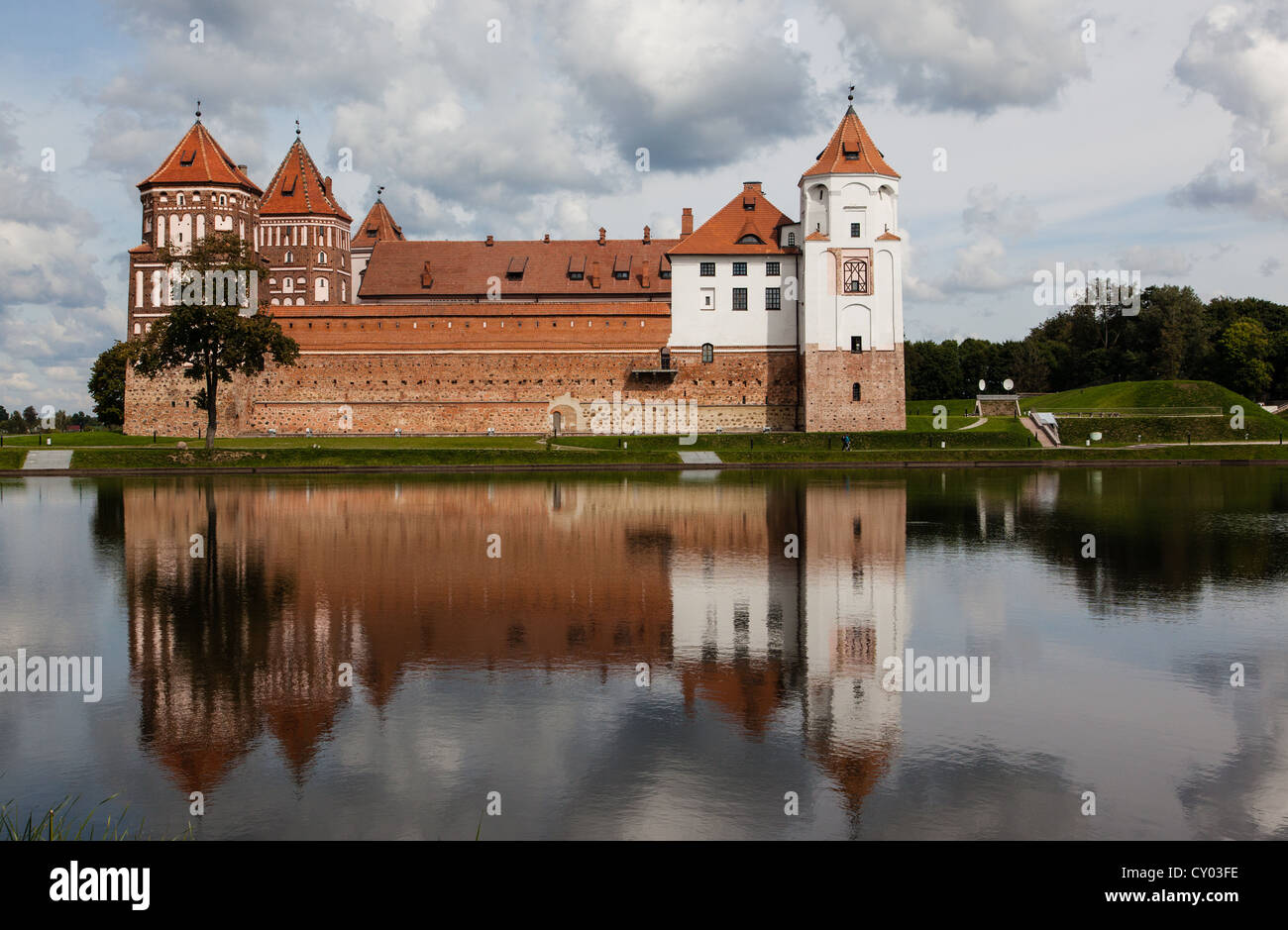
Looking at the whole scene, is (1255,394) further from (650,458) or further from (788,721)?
(788,721)

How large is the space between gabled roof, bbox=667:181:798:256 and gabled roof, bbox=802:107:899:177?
13.8ft

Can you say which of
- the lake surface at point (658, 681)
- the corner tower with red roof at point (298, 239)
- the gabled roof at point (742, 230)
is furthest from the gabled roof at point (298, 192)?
the lake surface at point (658, 681)

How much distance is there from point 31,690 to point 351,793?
4346mm

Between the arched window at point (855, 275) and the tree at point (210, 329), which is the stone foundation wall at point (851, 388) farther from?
the tree at point (210, 329)

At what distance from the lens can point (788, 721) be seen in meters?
8.20

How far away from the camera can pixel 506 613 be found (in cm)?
1222

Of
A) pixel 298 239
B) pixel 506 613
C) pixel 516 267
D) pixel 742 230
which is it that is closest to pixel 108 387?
pixel 298 239

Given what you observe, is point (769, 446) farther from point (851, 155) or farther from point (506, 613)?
point (506, 613)

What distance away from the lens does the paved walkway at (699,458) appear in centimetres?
3993

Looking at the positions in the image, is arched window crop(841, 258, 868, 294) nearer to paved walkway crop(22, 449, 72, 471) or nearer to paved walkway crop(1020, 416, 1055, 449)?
paved walkway crop(1020, 416, 1055, 449)

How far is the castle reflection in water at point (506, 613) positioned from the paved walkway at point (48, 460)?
1984 centimetres

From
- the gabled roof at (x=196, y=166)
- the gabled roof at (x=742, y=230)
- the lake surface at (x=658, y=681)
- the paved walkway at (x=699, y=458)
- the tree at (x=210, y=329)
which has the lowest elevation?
the lake surface at (x=658, y=681)

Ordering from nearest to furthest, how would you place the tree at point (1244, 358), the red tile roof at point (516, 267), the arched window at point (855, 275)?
the arched window at point (855, 275)
the red tile roof at point (516, 267)
the tree at point (1244, 358)
